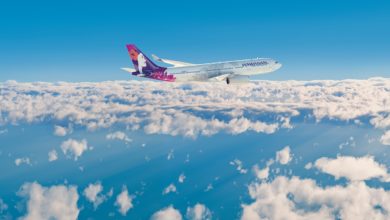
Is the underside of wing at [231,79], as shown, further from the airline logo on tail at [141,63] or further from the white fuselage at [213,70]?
the airline logo on tail at [141,63]

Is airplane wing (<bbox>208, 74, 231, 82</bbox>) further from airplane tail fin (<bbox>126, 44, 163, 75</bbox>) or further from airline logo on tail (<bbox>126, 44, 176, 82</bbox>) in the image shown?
airplane tail fin (<bbox>126, 44, 163, 75</bbox>)

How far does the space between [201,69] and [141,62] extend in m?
29.3

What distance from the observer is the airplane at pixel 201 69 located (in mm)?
155000

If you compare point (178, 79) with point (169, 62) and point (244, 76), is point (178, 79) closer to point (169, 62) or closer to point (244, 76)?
point (169, 62)

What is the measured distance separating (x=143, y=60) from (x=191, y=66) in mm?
24223

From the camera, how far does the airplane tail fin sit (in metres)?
164

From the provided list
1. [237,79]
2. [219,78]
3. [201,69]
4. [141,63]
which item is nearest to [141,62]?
[141,63]

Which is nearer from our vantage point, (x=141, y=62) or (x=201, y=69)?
(x=201, y=69)

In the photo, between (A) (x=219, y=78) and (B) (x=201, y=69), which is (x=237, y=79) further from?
(B) (x=201, y=69)

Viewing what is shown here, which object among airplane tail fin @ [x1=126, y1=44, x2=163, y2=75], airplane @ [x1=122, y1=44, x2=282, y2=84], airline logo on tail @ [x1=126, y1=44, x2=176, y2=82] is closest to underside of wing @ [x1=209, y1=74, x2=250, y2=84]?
airplane @ [x1=122, y1=44, x2=282, y2=84]

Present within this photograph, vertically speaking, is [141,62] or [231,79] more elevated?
[141,62]

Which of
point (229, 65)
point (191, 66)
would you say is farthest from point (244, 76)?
point (191, 66)

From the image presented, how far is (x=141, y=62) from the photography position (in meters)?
165

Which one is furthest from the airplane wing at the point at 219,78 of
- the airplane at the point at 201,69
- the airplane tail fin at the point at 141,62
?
the airplane tail fin at the point at 141,62
